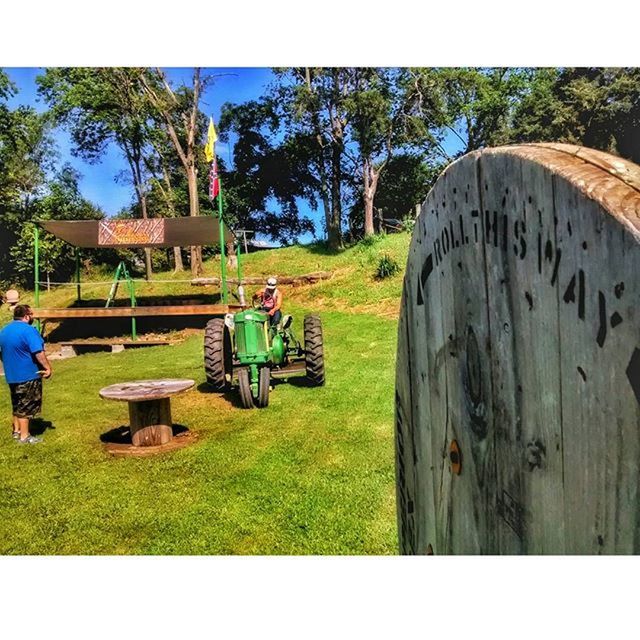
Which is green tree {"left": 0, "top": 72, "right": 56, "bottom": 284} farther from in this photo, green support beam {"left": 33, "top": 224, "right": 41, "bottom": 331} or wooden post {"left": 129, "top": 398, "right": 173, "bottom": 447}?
wooden post {"left": 129, "top": 398, "right": 173, "bottom": 447}

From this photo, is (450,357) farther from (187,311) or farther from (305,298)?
(305,298)

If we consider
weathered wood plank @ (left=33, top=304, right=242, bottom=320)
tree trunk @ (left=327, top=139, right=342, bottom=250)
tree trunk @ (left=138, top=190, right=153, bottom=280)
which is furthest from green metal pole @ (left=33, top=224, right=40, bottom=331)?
tree trunk @ (left=327, top=139, right=342, bottom=250)

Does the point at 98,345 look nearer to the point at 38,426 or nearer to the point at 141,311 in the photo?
the point at 141,311

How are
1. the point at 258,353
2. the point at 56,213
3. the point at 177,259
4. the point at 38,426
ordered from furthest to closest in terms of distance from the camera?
the point at 258,353 → the point at 177,259 → the point at 38,426 → the point at 56,213

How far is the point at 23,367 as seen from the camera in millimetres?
3285

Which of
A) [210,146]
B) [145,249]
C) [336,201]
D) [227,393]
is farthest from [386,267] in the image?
[227,393]

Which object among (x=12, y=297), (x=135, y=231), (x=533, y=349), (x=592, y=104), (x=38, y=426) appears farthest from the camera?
(x=135, y=231)

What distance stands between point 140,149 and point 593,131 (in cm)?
225

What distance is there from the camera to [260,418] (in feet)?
12.6

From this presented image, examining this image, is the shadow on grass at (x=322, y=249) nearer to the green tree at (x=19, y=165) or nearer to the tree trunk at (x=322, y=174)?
the tree trunk at (x=322, y=174)

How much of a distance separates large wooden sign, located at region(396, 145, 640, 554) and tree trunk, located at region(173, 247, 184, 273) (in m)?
3.37

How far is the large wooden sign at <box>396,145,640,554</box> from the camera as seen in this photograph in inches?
13.0

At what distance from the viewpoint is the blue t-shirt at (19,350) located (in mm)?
3180

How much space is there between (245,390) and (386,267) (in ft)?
4.20
